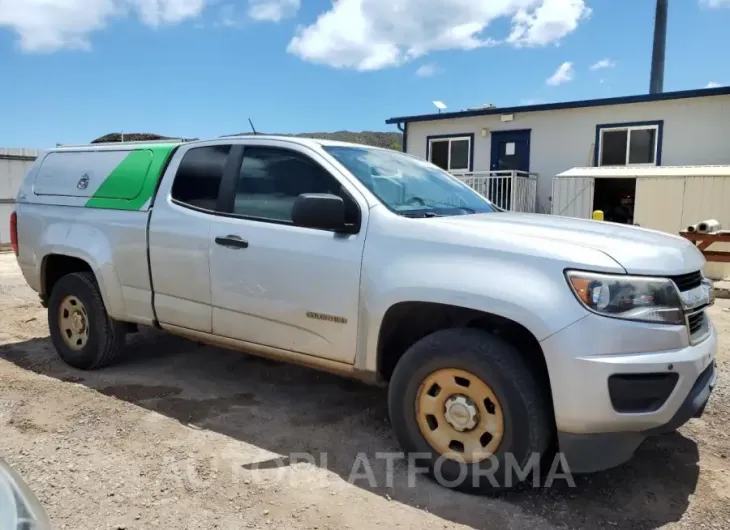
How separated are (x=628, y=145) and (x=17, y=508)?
15121 mm

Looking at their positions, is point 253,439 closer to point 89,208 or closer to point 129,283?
point 129,283

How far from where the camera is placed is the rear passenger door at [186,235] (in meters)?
3.98

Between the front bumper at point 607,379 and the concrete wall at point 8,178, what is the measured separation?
15877mm

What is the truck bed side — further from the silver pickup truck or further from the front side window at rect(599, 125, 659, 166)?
the front side window at rect(599, 125, 659, 166)

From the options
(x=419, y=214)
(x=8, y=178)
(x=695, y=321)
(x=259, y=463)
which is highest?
(x=8, y=178)

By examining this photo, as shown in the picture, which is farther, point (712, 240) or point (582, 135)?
point (582, 135)

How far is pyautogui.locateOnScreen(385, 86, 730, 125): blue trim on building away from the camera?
13.0 metres

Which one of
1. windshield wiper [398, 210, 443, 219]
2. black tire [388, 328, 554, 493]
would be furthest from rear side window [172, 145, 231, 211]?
black tire [388, 328, 554, 493]

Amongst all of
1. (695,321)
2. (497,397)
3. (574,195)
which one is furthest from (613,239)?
(574,195)

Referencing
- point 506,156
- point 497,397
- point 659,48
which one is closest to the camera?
point 497,397

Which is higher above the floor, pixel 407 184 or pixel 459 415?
pixel 407 184

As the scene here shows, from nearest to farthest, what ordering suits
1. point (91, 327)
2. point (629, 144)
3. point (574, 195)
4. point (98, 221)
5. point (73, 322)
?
point (98, 221) < point (91, 327) < point (73, 322) < point (574, 195) < point (629, 144)

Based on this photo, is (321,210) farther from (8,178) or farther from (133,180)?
(8,178)

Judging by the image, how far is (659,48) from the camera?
20.3 metres
